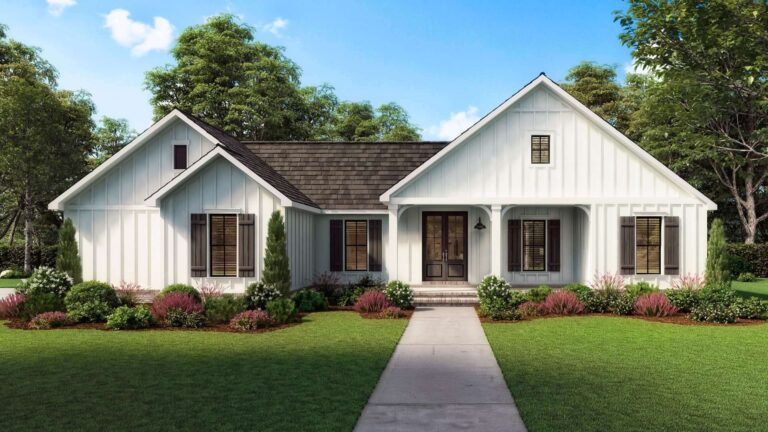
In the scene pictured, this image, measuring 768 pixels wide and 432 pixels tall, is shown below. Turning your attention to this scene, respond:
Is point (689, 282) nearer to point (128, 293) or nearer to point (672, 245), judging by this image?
point (672, 245)

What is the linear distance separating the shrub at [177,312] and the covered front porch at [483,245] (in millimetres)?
7276

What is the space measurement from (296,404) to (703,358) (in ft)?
23.5

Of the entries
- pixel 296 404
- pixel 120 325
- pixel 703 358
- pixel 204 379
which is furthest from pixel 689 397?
pixel 120 325

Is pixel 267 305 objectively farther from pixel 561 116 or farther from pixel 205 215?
pixel 561 116

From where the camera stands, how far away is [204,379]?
7691 millimetres

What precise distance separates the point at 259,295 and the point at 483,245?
8446mm

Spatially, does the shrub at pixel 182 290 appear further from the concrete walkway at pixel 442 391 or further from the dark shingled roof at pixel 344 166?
the concrete walkway at pixel 442 391

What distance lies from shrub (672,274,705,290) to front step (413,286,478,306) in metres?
6.36

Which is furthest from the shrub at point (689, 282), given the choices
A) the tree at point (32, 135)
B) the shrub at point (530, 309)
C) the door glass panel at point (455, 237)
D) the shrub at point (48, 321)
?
the tree at point (32, 135)

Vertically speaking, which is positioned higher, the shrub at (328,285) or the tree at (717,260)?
the tree at (717,260)

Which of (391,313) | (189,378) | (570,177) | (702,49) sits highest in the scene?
(702,49)

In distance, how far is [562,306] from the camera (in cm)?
1392

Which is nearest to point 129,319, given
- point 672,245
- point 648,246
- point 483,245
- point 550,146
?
point 483,245

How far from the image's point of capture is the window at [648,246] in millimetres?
16172
